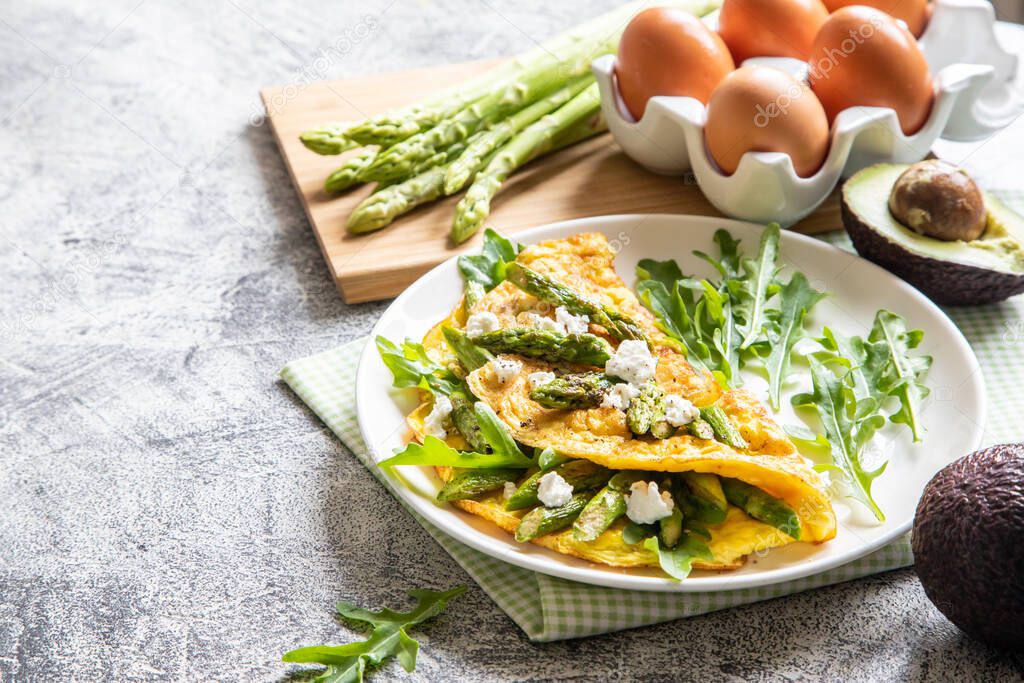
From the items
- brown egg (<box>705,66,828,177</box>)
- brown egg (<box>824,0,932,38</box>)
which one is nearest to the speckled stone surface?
brown egg (<box>705,66,828,177</box>)

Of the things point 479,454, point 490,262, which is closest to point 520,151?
point 490,262

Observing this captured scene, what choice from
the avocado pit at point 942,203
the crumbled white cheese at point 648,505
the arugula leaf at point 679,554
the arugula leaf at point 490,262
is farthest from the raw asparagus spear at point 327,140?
the arugula leaf at point 679,554

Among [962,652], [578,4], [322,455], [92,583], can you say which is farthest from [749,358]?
[578,4]

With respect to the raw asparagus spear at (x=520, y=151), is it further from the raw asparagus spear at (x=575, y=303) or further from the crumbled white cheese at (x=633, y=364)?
A: the crumbled white cheese at (x=633, y=364)

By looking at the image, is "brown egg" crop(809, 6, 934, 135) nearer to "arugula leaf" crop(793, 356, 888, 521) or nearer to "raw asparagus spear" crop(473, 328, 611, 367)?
"arugula leaf" crop(793, 356, 888, 521)

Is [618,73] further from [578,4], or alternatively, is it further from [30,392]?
[30,392]
